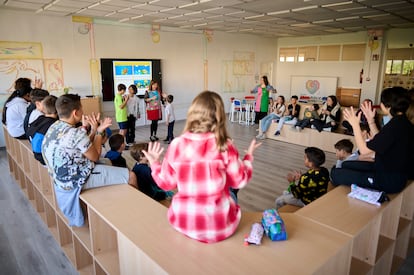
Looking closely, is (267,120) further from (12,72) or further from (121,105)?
(12,72)

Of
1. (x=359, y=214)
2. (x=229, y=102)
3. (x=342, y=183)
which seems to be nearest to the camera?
(x=359, y=214)

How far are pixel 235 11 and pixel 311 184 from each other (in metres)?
5.01

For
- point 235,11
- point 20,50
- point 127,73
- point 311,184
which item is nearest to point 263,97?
point 235,11

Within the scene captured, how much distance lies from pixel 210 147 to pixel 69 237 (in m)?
2.18

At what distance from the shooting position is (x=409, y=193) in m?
2.74

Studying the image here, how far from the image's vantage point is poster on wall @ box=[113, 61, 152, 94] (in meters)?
8.10

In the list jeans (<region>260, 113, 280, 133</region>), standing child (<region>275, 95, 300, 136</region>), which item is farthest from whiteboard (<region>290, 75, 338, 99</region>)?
jeans (<region>260, 113, 280, 133</region>)

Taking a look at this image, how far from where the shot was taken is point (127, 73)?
8258mm

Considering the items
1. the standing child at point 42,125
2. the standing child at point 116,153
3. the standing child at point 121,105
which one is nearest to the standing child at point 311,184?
the standing child at point 116,153

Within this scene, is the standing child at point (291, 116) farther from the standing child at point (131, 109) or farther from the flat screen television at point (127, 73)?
the flat screen television at point (127, 73)

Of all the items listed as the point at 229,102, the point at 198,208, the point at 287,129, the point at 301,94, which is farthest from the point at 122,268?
the point at 301,94

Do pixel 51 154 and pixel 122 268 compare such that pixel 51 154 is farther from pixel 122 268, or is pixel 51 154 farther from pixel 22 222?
pixel 22 222

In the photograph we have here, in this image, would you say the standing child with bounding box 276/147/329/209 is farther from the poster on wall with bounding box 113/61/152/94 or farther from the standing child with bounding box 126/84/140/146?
the poster on wall with bounding box 113/61/152/94

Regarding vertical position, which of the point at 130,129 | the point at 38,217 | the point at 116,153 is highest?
the point at 116,153
